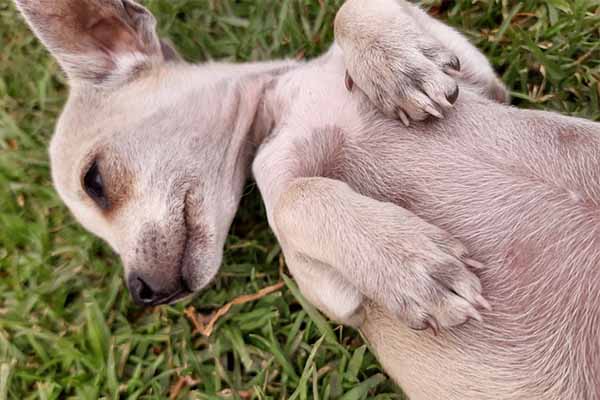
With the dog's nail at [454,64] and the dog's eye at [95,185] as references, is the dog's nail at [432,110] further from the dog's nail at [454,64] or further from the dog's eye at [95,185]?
the dog's eye at [95,185]

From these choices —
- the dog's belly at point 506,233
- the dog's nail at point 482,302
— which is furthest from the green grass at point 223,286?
the dog's nail at point 482,302

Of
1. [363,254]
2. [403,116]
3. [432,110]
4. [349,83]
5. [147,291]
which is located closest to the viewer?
[363,254]

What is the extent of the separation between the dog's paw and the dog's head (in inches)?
30.7

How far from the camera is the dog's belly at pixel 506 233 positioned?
2.02 metres

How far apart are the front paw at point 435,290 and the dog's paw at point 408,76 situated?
59cm

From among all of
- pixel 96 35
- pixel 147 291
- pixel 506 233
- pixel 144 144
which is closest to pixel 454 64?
pixel 506 233

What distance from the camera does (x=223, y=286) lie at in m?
3.34

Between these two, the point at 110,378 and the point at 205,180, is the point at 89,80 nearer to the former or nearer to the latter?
the point at 205,180

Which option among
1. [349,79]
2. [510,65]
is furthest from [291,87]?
[510,65]

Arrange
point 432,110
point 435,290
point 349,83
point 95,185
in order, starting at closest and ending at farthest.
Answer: point 435,290 < point 432,110 < point 349,83 < point 95,185

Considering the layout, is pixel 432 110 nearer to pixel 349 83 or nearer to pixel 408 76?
pixel 408 76

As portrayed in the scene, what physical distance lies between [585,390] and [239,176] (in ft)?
5.87

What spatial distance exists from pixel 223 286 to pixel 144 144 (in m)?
0.97

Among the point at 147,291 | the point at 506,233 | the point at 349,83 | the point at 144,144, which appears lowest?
the point at 147,291
